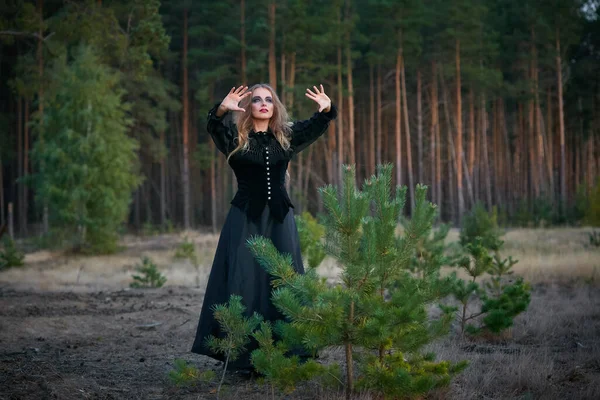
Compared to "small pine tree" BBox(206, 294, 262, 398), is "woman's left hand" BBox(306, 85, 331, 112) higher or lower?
higher

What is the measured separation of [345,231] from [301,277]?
368 millimetres

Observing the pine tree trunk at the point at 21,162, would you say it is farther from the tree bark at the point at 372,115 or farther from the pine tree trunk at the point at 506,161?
the pine tree trunk at the point at 506,161

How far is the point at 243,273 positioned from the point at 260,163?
837 mm

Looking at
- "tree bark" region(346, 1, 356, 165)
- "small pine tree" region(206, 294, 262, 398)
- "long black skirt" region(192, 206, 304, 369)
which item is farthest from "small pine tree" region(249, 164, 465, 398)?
"tree bark" region(346, 1, 356, 165)

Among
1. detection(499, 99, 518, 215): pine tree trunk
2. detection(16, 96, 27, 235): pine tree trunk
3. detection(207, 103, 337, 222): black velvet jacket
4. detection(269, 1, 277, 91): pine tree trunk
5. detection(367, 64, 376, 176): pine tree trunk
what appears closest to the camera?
detection(207, 103, 337, 222): black velvet jacket

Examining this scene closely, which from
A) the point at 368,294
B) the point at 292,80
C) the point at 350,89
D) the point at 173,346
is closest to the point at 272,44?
the point at 292,80

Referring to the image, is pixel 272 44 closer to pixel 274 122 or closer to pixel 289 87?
pixel 289 87

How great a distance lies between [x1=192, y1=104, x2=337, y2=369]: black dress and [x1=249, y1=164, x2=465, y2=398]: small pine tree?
0.90 metres

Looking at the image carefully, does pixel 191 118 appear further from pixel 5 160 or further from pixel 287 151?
pixel 287 151

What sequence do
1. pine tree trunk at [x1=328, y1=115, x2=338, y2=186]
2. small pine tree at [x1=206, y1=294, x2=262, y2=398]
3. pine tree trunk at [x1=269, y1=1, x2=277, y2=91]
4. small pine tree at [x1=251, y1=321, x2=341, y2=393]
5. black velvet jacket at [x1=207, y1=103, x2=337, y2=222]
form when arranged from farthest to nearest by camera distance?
1. pine tree trunk at [x1=328, y1=115, x2=338, y2=186]
2. pine tree trunk at [x1=269, y1=1, x2=277, y2=91]
3. black velvet jacket at [x1=207, y1=103, x2=337, y2=222]
4. small pine tree at [x1=206, y1=294, x2=262, y2=398]
5. small pine tree at [x1=251, y1=321, x2=341, y2=393]

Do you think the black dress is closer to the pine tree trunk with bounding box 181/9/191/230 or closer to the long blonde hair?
the long blonde hair

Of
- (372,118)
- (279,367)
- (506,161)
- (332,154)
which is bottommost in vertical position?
(279,367)

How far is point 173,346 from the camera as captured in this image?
251 inches

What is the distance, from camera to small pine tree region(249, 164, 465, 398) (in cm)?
351
